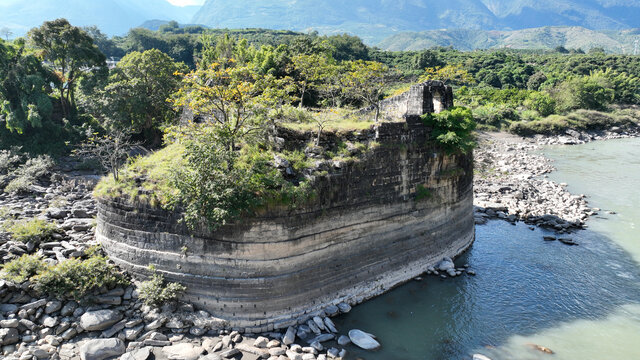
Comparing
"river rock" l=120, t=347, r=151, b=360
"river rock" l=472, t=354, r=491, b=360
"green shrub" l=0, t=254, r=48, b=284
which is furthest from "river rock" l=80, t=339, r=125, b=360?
"river rock" l=472, t=354, r=491, b=360

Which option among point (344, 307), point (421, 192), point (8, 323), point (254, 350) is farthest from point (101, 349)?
point (421, 192)

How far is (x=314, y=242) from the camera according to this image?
37.6 ft

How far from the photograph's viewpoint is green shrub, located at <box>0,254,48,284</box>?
409 inches

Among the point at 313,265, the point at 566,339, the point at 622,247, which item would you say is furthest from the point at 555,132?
the point at 313,265

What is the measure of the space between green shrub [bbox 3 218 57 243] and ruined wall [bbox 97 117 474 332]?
6.51 feet

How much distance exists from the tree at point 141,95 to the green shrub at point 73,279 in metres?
12.4

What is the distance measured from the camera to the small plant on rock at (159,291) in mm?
10414

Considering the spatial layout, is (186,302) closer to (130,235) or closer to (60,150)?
(130,235)

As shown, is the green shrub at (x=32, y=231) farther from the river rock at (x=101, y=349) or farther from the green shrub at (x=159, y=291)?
the river rock at (x=101, y=349)

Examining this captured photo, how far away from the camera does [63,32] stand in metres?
23.0

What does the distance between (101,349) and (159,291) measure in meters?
1.87

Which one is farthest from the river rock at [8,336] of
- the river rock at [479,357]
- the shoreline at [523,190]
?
the shoreline at [523,190]

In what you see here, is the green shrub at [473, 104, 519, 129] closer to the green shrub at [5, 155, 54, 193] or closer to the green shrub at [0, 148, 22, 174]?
the green shrub at [5, 155, 54, 193]

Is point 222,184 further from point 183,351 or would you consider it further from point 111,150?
point 111,150
